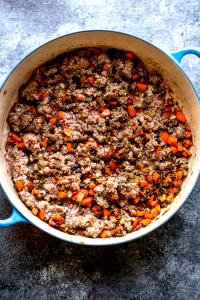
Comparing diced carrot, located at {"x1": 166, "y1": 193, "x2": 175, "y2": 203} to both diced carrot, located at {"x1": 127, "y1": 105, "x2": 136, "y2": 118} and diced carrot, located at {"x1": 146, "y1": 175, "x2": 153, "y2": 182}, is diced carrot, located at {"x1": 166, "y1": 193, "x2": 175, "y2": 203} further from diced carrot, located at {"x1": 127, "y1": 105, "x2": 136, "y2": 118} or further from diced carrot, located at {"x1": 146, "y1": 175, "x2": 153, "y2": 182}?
diced carrot, located at {"x1": 127, "y1": 105, "x2": 136, "y2": 118}

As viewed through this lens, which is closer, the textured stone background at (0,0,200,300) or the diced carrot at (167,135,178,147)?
the diced carrot at (167,135,178,147)

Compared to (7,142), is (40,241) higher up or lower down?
lower down

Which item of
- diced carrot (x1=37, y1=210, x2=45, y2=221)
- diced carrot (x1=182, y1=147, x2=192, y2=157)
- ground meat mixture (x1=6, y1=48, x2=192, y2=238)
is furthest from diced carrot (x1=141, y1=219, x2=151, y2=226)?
diced carrot (x1=37, y1=210, x2=45, y2=221)

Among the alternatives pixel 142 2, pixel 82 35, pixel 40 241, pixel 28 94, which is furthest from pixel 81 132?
pixel 142 2

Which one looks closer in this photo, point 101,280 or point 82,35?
point 82,35

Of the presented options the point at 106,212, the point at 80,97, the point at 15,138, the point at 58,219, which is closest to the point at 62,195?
the point at 58,219

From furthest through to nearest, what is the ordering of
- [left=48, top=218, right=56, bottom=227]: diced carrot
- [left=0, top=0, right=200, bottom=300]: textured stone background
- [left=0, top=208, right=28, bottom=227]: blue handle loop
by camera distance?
1. [left=0, top=0, right=200, bottom=300]: textured stone background
2. [left=48, top=218, right=56, bottom=227]: diced carrot
3. [left=0, top=208, right=28, bottom=227]: blue handle loop

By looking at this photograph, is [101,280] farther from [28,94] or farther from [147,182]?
[28,94]

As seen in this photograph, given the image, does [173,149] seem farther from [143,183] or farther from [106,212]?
[106,212]
